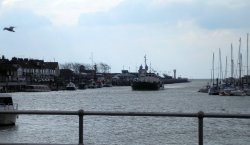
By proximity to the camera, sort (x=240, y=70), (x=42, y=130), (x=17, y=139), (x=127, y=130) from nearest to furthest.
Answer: (x=17, y=139), (x=127, y=130), (x=42, y=130), (x=240, y=70)

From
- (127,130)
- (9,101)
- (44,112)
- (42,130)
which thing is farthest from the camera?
(9,101)

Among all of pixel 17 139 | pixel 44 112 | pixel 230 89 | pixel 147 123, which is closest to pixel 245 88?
pixel 230 89

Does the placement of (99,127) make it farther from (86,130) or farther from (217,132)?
(217,132)

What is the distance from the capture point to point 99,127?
47.3 metres

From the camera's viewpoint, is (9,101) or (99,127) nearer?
(99,127)

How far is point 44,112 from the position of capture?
9.66 metres

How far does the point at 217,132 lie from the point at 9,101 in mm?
20443

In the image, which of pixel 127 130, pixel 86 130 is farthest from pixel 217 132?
pixel 86 130

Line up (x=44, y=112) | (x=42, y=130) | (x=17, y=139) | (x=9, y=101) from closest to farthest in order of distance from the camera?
(x=44, y=112)
(x=17, y=139)
(x=42, y=130)
(x=9, y=101)

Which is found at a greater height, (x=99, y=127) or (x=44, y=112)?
(x=44, y=112)

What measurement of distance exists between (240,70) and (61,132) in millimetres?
121004

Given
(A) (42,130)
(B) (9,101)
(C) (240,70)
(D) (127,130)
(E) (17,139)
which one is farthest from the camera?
(C) (240,70)

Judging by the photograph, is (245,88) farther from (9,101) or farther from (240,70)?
(9,101)

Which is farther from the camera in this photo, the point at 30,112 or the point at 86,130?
the point at 86,130
